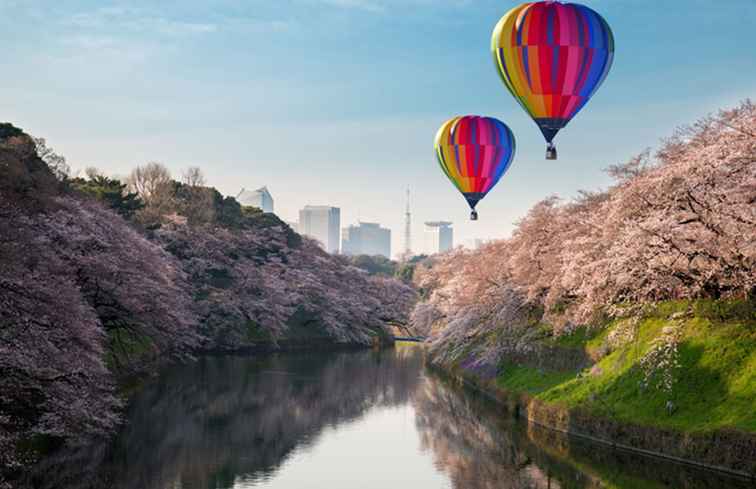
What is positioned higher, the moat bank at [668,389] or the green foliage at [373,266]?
the green foliage at [373,266]

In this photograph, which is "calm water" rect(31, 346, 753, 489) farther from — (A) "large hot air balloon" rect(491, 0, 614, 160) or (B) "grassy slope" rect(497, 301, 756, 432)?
(A) "large hot air balloon" rect(491, 0, 614, 160)

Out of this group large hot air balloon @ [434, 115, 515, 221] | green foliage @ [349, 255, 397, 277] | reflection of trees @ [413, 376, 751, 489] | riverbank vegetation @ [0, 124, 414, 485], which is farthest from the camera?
green foliage @ [349, 255, 397, 277]

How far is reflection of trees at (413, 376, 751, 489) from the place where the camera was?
2644 cm

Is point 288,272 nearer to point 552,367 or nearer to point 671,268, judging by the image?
point 552,367

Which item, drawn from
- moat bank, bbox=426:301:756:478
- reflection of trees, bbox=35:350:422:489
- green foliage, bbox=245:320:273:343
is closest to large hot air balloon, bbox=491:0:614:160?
moat bank, bbox=426:301:756:478

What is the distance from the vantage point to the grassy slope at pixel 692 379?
27.8 metres

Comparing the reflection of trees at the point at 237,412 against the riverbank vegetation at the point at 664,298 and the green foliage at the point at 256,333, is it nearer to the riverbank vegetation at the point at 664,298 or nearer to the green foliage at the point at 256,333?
the green foliage at the point at 256,333

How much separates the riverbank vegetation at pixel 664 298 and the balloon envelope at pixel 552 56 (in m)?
4.61

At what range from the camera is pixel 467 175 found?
48125mm

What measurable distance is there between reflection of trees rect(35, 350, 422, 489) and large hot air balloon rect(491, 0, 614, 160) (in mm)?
17578

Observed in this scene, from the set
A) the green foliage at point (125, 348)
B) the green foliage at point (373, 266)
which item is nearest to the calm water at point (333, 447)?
the green foliage at point (125, 348)

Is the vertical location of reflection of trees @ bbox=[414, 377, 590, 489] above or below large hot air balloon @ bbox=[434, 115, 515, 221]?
below

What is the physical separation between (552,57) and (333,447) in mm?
19163

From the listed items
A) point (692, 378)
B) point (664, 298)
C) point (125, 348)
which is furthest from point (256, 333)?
point (692, 378)
